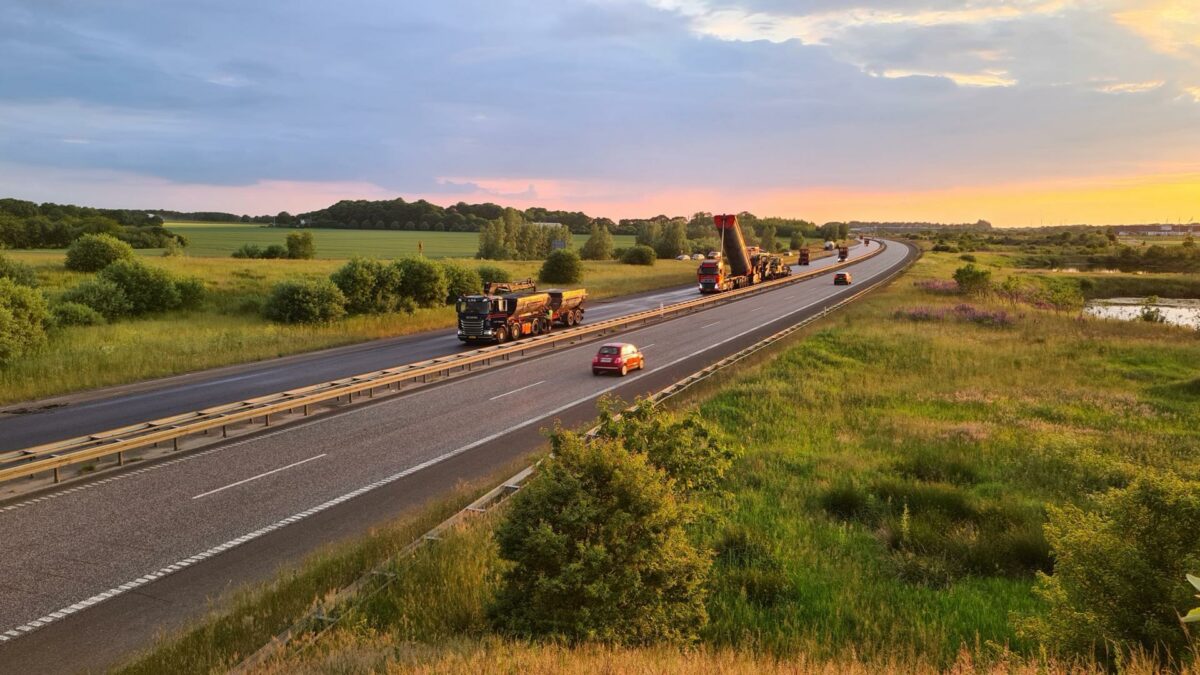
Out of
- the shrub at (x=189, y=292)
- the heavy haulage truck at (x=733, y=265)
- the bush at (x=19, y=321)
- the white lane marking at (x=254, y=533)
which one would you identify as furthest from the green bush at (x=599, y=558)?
the heavy haulage truck at (x=733, y=265)

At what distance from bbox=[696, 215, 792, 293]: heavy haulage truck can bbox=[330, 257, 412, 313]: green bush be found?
27691 mm

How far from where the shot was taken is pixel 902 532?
37.1 feet

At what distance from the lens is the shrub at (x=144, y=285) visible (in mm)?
39406

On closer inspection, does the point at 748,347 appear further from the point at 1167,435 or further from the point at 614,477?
the point at 614,477

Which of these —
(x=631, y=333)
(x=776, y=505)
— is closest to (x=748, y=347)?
(x=631, y=333)

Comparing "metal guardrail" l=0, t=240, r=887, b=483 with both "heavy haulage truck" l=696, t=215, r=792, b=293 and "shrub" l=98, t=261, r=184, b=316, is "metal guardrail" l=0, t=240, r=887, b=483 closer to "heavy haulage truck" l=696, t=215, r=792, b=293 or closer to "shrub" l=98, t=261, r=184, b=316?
"shrub" l=98, t=261, r=184, b=316

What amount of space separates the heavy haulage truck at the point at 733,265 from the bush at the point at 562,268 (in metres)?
13.4

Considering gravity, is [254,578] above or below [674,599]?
below

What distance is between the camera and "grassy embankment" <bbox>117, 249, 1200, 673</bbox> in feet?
24.0

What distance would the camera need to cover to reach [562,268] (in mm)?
71938

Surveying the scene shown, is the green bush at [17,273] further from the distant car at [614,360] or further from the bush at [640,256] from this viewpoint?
the bush at [640,256]

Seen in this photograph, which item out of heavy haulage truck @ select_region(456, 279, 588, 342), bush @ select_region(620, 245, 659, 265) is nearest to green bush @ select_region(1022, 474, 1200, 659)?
heavy haulage truck @ select_region(456, 279, 588, 342)

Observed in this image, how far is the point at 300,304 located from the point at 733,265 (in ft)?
135

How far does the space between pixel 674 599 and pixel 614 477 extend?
5.22 feet
